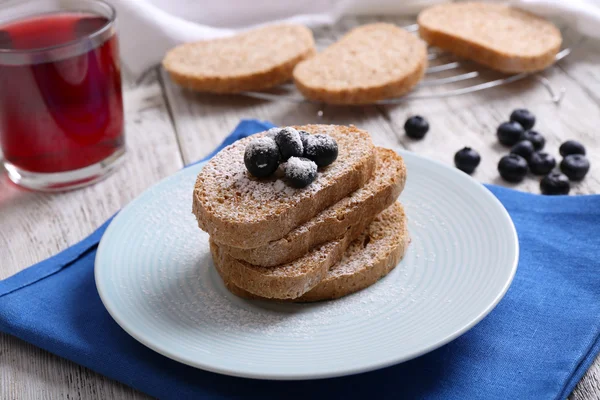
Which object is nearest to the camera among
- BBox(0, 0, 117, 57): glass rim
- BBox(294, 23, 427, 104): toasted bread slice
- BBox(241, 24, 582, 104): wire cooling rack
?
BBox(0, 0, 117, 57): glass rim

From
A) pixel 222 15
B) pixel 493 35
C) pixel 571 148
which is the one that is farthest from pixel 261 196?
pixel 222 15

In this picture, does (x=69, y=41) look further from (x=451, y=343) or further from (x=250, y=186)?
(x=451, y=343)

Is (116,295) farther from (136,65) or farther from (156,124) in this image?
(136,65)

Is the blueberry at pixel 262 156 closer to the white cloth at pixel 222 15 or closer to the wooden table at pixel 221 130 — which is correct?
the wooden table at pixel 221 130

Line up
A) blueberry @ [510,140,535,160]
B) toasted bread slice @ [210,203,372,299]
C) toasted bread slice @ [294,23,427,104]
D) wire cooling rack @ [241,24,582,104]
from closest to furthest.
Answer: toasted bread slice @ [210,203,372,299] → blueberry @ [510,140,535,160] → toasted bread slice @ [294,23,427,104] → wire cooling rack @ [241,24,582,104]

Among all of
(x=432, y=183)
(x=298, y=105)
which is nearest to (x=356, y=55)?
(x=298, y=105)

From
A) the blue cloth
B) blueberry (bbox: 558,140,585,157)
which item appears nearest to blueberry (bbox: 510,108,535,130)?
blueberry (bbox: 558,140,585,157)

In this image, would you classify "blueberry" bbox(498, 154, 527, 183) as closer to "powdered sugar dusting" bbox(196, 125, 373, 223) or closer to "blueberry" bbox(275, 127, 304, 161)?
"powdered sugar dusting" bbox(196, 125, 373, 223)
